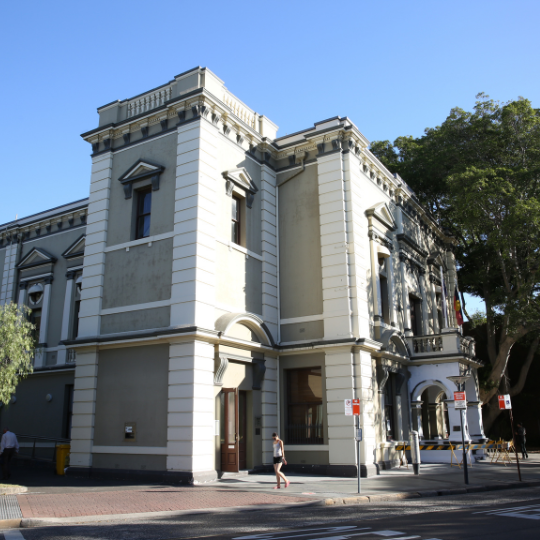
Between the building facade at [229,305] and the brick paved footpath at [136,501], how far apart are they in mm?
2001

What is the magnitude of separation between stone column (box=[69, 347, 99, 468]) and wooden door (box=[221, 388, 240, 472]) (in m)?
4.23

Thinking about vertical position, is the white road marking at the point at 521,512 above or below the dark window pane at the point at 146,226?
below

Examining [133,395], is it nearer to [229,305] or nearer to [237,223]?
[229,305]

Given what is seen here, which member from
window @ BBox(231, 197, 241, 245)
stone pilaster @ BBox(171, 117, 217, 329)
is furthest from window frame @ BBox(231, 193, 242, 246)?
stone pilaster @ BBox(171, 117, 217, 329)

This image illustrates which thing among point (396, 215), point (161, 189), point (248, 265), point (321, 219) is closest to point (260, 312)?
point (248, 265)

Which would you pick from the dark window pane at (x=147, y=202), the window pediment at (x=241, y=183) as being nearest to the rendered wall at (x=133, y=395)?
the dark window pane at (x=147, y=202)

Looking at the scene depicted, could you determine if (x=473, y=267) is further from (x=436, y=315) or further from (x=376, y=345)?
(x=376, y=345)

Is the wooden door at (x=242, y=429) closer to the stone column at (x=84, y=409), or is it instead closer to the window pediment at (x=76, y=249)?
the stone column at (x=84, y=409)

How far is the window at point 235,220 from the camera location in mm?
19422

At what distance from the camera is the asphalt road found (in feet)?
27.3

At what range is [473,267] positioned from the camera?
35312 millimetres

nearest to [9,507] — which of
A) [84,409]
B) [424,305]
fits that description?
[84,409]

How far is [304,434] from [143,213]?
940 centimetres

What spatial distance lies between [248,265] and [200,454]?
22.3 feet
